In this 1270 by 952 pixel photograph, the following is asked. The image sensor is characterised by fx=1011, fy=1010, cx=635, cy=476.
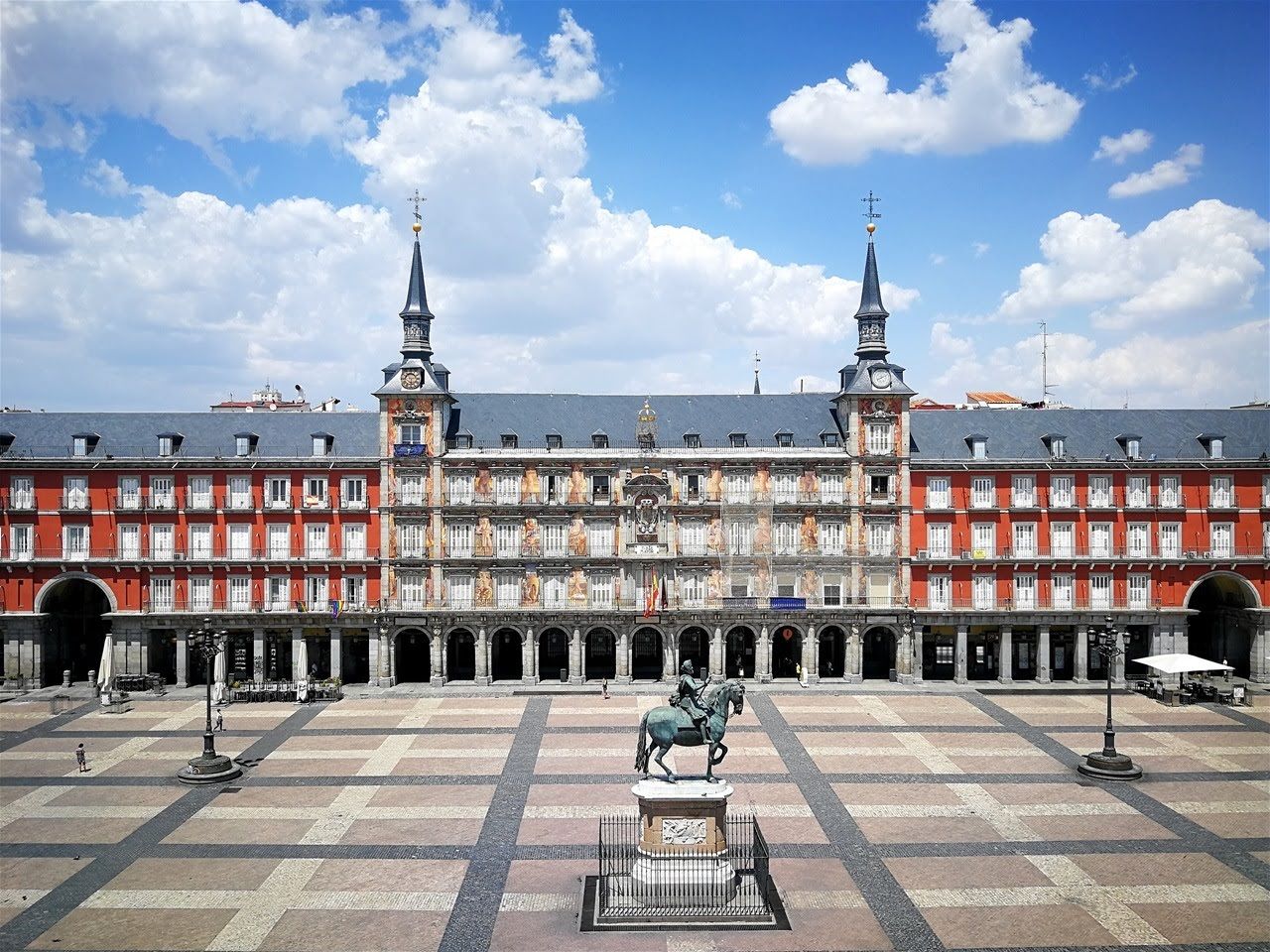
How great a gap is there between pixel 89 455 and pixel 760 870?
186 ft

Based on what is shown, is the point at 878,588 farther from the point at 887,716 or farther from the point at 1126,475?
the point at 1126,475

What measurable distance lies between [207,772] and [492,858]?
17.1 meters

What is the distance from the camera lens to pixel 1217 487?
6838 cm

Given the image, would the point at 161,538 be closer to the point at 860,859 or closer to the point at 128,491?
the point at 128,491

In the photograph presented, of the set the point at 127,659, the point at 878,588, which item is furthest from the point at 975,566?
the point at 127,659

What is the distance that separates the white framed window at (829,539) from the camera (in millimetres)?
68812

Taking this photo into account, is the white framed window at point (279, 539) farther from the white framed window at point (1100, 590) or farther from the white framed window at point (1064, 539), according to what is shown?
the white framed window at point (1100, 590)

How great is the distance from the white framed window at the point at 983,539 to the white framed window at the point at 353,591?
4125 centimetres

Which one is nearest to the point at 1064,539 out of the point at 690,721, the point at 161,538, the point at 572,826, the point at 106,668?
the point at 572,826

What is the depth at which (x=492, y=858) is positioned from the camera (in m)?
36.3

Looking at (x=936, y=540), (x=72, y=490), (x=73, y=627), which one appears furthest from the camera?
(x=73, y=627)

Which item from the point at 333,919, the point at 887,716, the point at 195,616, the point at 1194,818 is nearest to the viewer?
the point at 333,919

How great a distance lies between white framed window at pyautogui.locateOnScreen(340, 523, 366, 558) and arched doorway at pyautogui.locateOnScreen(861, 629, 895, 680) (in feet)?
116

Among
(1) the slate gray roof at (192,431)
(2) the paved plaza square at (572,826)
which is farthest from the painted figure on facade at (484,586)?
(1) the slate gray roof at (192,431)
